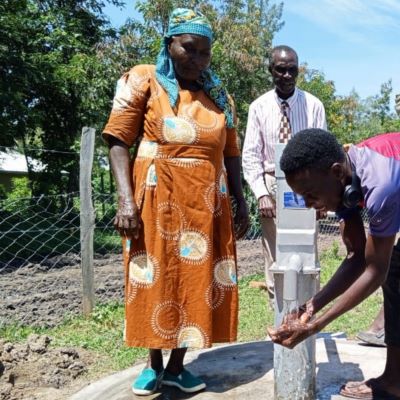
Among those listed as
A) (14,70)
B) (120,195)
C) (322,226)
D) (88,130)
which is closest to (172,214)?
(120,195)

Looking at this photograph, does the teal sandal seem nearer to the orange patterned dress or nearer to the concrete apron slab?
the concrete apron slab

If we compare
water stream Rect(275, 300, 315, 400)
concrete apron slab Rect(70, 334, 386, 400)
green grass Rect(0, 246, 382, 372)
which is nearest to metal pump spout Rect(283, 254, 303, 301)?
water stream Rect(275, 300, 315, 400)

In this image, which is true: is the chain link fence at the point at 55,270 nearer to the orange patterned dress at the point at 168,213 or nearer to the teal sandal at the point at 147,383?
the teal sandal at the point at 147,383

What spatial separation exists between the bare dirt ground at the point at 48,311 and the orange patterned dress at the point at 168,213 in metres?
0.92

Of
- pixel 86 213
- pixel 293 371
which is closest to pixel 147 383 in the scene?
pixel 293 371

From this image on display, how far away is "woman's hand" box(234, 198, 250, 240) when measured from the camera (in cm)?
318

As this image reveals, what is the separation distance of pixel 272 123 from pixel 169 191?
1426 millimetres

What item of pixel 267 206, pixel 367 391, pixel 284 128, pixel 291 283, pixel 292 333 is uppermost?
pixel 284 128

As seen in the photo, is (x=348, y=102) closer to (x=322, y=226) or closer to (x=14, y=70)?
(x=322, y=226)

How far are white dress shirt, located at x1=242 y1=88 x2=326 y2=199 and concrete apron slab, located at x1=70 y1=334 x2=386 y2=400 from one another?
1074mm

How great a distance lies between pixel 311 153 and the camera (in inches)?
76.3

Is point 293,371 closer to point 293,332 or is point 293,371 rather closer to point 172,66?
point 293,332

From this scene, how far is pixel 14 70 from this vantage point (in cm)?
997

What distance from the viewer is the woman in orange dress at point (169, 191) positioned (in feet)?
9.00
